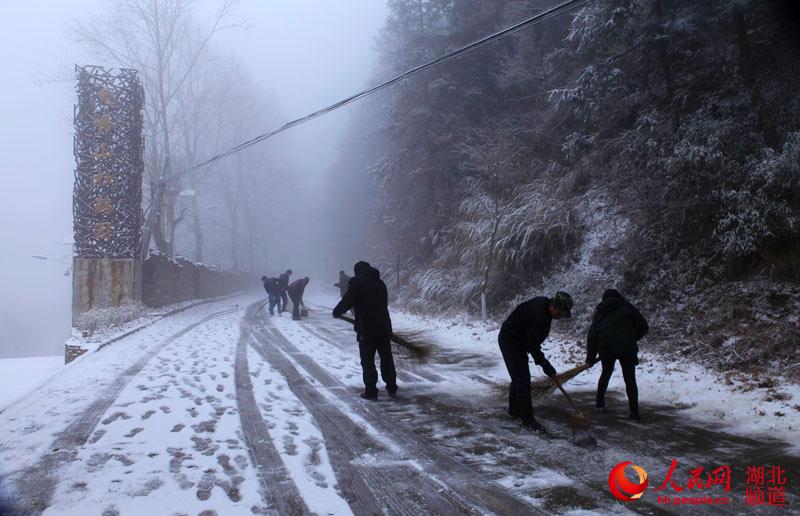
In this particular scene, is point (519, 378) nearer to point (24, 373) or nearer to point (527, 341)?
point (527, 341)

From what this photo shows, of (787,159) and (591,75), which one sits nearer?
(787,159)

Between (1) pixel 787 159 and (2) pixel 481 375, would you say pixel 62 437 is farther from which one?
(1) pixel 787 159

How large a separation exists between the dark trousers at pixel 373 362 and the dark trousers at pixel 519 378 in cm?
169

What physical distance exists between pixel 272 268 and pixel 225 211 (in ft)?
57.7

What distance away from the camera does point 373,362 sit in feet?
20.8

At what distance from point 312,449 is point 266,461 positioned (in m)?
0.45

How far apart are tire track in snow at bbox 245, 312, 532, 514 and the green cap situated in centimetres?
182

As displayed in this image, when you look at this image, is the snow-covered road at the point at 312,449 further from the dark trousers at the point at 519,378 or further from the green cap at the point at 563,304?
the green cap at the point at 563,304

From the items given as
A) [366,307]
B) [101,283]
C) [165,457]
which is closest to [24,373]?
[101,283]

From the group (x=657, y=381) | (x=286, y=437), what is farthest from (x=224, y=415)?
(x=657, y=381)

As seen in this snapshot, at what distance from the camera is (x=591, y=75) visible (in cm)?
1094

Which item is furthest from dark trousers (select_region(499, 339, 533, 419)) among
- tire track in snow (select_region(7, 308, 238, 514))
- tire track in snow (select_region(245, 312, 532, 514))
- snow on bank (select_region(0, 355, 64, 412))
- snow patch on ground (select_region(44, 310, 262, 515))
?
snow on bank (select_region(0, 355, 64, 412))

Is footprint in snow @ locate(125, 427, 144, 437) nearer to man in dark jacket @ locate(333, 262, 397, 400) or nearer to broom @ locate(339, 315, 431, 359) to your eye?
man in dark jacket @ locate(333, 262, 397, 400)

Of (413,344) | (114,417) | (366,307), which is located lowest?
(114,417)
